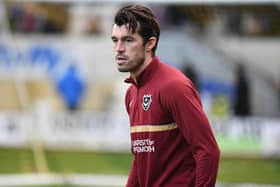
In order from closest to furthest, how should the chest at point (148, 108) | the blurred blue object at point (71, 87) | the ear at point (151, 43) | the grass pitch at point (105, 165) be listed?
1. the chest at point (148, 108)
2. the ear at point (151, 43)
3. the grass pitch at point (105, 165)
4. the blurred blue object at point (71, 87)

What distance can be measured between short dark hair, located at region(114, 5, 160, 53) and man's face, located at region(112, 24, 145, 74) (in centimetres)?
3

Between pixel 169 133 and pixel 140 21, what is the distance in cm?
65

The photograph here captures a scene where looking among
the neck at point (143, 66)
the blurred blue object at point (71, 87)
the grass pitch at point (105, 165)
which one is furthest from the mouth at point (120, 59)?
the blurred blue object at point (71, 87)

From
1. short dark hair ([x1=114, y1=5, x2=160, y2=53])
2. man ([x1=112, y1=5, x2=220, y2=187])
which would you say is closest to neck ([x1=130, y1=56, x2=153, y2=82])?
man ([x1=112, y1=5, x2=220, y2=187])

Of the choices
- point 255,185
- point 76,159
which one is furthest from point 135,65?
point 76,159

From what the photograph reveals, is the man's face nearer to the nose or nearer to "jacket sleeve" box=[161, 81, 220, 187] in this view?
the nose

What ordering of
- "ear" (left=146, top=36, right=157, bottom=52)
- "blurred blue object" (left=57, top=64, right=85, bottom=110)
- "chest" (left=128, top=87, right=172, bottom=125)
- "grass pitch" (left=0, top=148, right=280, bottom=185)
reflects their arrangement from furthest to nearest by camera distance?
"blurred blue object" (left=57, top=64, right=85, bottom=110), "grass pitch" (left=0, top=148, right=280, bottom=185), "ear" (left=146, top=36, right=157, bottom=52), "chest" (left=128, top=87, right=172, bottom=125)

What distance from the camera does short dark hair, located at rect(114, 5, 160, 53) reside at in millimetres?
5289

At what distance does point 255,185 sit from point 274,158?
4.46 meters

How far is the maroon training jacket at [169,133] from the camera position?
16.7 ft

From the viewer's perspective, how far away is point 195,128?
511cm

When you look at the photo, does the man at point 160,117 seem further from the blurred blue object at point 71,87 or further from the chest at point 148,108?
the blurred blue object at point 71,87

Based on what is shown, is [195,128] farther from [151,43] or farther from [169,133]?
[151,43]

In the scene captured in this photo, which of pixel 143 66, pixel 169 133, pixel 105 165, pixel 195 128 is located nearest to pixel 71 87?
pixel 105 165
